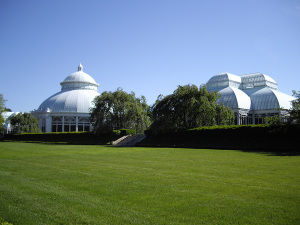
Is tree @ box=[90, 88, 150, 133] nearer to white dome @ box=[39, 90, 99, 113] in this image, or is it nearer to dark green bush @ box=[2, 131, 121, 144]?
dark green bush @ box=[2, 131, 121, 144]

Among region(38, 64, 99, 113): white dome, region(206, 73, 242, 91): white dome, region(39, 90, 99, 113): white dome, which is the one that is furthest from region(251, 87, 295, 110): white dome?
region(39, 90, 99, 113): white dome

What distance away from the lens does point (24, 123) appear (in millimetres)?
61750

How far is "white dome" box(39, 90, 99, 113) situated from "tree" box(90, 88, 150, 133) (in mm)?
26886

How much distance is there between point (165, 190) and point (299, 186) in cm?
401

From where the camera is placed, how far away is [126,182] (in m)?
9.02

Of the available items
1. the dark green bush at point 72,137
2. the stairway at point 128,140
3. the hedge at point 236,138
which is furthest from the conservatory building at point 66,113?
the hedge at point 236,138

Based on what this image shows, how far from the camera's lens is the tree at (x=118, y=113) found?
143 feet

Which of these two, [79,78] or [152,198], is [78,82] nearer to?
[79,78]

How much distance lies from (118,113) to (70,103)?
97.8 feet

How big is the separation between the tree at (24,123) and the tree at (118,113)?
23460mm

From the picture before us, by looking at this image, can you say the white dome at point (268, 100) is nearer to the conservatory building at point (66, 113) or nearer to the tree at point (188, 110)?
the tree at point (188, 110)

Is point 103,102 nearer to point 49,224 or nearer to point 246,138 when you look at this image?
point 246,138

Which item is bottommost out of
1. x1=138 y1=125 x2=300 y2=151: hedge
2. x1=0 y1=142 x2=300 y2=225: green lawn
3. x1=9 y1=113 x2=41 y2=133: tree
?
x1=0 y1=142 x2=300 y2=225: green lawn

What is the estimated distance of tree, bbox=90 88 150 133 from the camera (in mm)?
43438
